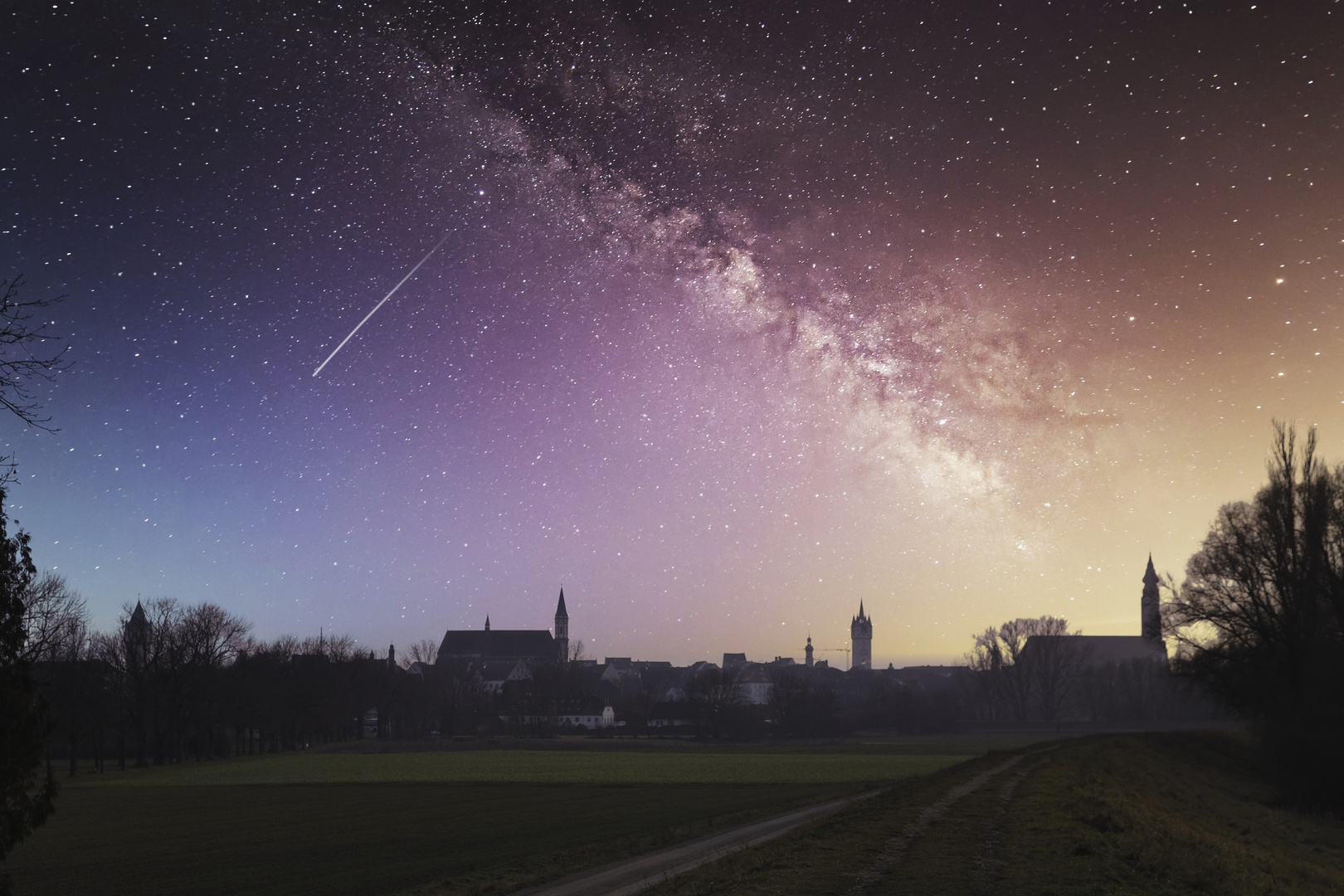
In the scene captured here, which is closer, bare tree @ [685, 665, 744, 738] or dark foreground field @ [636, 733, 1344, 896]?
dark foreground field @ [636, 733, 1344, 896]

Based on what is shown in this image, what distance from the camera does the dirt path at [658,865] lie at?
22500 millimetres

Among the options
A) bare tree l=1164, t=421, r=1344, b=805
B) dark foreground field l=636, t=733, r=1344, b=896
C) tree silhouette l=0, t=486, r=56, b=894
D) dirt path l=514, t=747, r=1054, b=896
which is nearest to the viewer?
tree silhouette l=0, t=486, r=56, b=894

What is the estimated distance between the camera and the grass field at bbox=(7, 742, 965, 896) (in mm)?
27781

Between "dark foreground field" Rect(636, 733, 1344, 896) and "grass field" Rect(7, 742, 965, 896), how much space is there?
8.34m

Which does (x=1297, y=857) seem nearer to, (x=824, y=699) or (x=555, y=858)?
(x=555, y=858)

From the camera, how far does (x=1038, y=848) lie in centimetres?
2016

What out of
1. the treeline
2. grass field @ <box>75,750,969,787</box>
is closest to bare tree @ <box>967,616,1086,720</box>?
the treeline

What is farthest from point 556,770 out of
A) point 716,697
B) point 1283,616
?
point 716,697

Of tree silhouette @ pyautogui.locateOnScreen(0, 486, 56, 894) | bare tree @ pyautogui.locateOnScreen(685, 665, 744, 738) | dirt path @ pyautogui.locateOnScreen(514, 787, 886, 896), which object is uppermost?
tree silhouette @ pyautogui.locateOnScreen(0, 486, 56, 894)

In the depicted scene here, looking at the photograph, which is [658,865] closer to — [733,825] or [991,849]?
[991,849]

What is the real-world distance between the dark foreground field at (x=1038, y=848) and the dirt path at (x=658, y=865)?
2223mm

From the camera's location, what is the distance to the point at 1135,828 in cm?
2422

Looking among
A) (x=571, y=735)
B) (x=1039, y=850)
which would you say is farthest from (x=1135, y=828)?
(x=571, y=735)

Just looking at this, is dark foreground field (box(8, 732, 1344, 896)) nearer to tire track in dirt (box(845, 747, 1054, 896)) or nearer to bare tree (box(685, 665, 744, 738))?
tire track in dirt (box(845, 747, 1054, 896))
